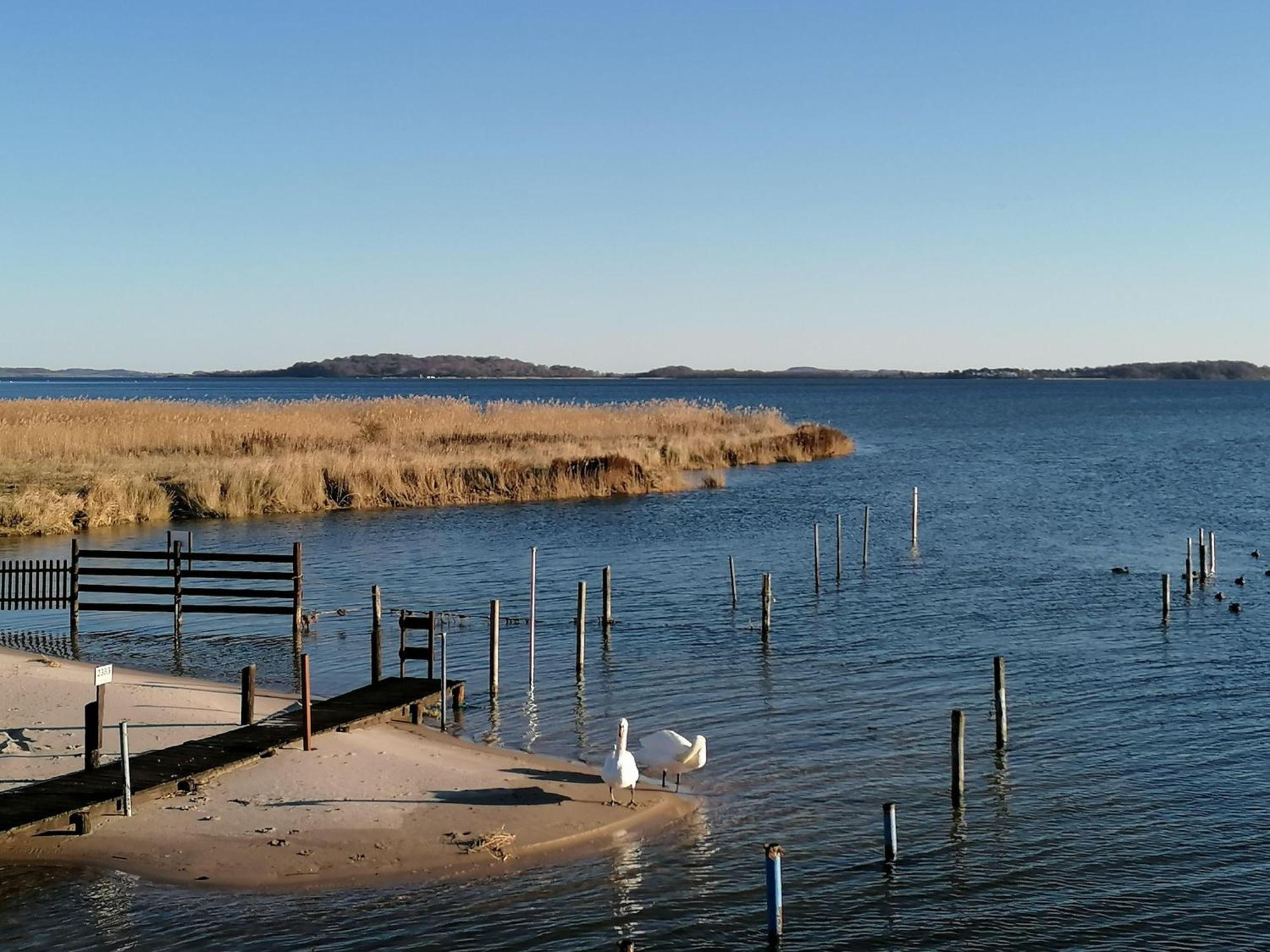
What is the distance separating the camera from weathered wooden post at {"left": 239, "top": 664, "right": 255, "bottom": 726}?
1836 centimetres

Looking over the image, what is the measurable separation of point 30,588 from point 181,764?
43.0 feet

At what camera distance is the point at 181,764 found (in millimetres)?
16688

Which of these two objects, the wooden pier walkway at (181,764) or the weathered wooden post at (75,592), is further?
the weathered wooden post at (75,592)

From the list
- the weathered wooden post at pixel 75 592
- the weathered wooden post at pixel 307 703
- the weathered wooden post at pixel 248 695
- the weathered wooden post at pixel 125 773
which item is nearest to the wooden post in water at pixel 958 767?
the weathered wooden post at pixel 307 703

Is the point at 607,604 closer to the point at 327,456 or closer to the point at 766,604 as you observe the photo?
the point at 766,604

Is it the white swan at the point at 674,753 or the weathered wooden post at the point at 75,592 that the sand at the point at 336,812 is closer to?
the white swan at the point at 674,753

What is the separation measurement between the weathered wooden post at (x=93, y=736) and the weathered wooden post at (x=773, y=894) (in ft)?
28.5

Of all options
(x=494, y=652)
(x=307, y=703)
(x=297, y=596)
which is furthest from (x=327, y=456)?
(x=307, y=703)

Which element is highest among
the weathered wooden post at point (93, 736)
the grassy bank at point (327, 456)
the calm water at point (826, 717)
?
the grassy bank at point (327, 456)

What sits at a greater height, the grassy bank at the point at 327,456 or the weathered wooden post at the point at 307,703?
the grassy bank at the point at 327,456

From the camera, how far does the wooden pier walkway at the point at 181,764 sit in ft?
48.8

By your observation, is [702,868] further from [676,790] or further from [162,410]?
[162,410]

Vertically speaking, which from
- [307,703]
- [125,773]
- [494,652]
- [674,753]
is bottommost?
[674,753]

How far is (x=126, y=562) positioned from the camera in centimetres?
3503
